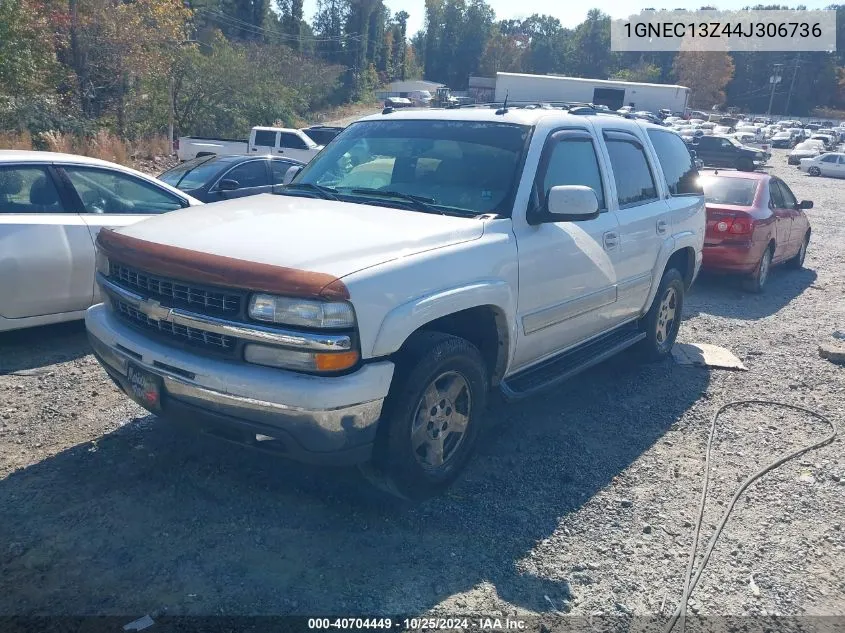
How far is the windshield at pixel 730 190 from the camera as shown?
389 inches

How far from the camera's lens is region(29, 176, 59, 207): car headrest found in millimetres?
5707

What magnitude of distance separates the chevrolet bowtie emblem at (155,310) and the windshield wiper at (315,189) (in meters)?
1.39

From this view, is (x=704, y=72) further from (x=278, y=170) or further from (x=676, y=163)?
(x=676, y=163)

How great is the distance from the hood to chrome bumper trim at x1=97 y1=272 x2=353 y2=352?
29cm

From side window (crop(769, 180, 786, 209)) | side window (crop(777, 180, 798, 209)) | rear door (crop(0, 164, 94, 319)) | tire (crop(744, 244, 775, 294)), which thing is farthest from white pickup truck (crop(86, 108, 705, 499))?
side window (crop(777, 180, 798, 209))

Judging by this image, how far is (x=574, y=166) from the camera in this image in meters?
4.82

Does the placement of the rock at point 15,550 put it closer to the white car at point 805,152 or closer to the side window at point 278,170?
the side window at point 278,170

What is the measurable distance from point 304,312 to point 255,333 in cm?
24

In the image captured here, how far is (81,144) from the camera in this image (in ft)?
68.9

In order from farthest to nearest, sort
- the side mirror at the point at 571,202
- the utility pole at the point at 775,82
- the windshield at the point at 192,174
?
the utility pole at the point at 775,82 → the windshield at the point at 192,174 → the side mirror at the point at 571,202

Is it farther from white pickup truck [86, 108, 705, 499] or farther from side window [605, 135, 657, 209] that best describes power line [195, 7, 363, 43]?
white pickup truck [86, 108, 705, 499]

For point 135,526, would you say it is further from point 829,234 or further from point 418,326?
point 829,234

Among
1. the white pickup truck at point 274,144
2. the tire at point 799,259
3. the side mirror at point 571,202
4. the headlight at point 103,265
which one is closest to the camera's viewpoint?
Answer: the headlight at point 103,265

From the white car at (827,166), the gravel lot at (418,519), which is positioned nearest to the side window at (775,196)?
the gravel lot at (418,519)
